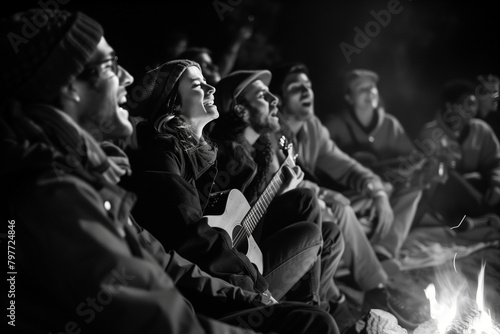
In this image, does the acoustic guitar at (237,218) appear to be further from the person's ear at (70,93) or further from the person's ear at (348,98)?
the person's ear at (348,98)

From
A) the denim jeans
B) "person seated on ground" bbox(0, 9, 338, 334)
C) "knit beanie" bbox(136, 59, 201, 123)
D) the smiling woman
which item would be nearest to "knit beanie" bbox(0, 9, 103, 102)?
"person seated on ground" bbox(0, 9, 338, 334)

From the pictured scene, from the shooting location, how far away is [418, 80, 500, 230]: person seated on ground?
625 cm

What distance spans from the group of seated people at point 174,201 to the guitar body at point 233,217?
13mm

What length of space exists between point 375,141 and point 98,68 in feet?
15.7

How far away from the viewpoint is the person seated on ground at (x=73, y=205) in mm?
1644

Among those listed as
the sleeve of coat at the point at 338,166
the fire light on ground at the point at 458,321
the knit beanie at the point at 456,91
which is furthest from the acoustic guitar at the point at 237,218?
the knit beanie at the point at 456,91

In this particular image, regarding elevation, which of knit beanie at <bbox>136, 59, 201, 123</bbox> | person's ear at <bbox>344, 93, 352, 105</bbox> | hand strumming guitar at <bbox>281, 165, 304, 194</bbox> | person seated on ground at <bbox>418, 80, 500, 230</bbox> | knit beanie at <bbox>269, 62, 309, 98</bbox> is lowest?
person seated on ground at <bbox>418, 80, 500, 230</bbox>

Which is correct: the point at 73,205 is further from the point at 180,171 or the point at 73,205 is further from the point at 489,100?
the point at 489,100

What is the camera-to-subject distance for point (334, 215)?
14.7 feet

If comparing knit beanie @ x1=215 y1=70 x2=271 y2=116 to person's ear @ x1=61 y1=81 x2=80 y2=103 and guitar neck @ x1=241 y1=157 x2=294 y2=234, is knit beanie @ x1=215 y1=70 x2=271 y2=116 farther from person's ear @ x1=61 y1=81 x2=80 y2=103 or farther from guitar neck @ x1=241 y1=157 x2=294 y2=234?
person's ear @ x1=61 y1=81 x2=80 y2=103

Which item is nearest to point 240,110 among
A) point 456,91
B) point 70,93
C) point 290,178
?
point 290,178

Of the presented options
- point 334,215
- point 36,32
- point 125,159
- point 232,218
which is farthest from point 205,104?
point 334,215

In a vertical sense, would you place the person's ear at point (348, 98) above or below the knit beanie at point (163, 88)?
below

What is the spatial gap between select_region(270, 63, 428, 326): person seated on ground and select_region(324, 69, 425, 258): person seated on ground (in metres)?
0.80
